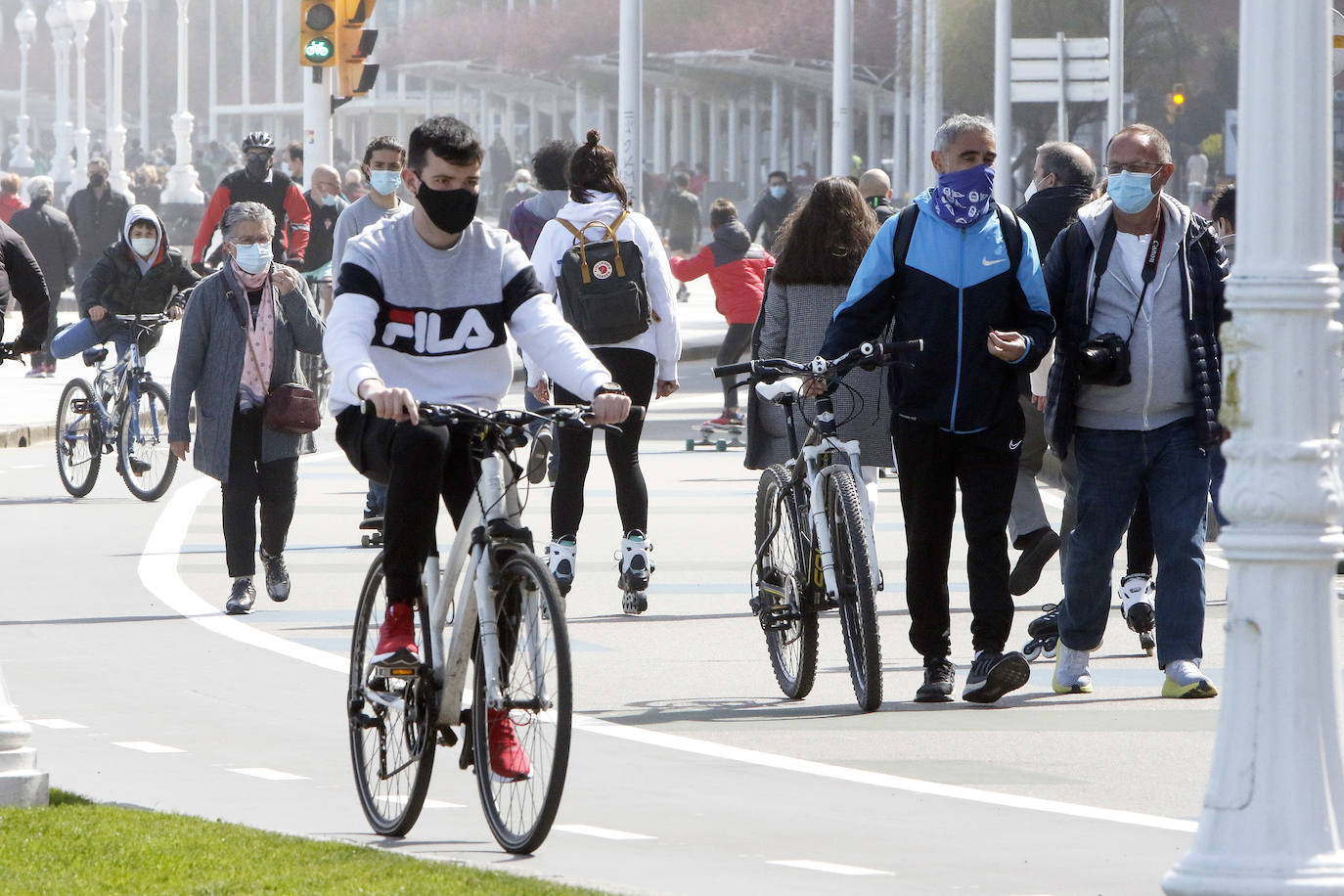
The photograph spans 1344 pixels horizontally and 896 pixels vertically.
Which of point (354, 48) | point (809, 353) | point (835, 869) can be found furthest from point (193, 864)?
point (354, 48)

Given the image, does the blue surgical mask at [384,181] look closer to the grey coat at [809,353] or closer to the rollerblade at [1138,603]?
the grey coat at [809,353]

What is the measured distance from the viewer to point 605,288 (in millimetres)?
10438

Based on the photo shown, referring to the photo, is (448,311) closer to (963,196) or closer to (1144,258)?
(963,196)

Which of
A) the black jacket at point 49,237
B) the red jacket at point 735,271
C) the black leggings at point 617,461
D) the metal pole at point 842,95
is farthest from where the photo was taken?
the metal pole at point 842,95

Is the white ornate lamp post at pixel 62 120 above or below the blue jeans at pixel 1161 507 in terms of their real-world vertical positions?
above

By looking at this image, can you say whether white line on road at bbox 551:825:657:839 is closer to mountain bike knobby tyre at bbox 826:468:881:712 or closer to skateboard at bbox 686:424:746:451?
mountain bike knobby tyre at bbox 826:468:881:712

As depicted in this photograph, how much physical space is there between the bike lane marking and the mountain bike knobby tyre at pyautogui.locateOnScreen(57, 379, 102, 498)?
2.81 meters

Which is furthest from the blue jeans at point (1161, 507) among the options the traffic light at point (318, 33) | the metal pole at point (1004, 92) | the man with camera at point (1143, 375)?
the metal pole at point (1004, 92)

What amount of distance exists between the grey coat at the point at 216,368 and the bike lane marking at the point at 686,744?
0.68 m

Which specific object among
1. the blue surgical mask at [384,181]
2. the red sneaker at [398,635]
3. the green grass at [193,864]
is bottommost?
the green grass at [193,864]

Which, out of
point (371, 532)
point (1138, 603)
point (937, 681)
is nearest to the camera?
point (937, 681)

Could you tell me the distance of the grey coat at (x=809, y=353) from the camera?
9.60 meters

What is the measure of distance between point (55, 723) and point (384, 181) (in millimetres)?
5082

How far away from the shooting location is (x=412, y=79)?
10631 cm
